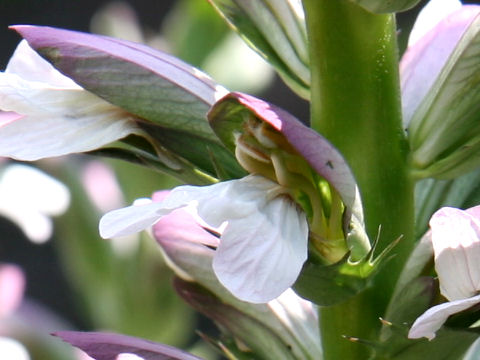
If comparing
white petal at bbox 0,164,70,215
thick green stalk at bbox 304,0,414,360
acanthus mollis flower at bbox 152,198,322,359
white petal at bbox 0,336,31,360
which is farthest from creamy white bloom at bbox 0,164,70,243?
thick green stalk at bbox 304,0,414,360

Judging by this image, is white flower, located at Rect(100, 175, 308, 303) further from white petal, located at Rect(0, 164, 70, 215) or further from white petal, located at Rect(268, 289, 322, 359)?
white petal, located at Rect(0, 164, 70, 215)

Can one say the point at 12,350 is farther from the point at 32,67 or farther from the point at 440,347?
the point at 440,347

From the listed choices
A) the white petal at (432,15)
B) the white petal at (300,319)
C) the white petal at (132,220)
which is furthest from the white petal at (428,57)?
the white petal at (132,220)

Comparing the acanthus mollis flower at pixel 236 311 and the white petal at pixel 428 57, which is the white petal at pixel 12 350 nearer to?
the acanthus mollis flower at pixel 236 311

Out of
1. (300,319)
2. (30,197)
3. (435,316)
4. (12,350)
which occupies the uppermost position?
(435,316)

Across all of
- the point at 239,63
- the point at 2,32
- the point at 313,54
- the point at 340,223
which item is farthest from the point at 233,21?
the point at 2,32

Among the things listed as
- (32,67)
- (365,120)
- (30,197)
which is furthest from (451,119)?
(30,197)

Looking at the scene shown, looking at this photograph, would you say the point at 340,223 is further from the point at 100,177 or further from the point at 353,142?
the point at 100,177
